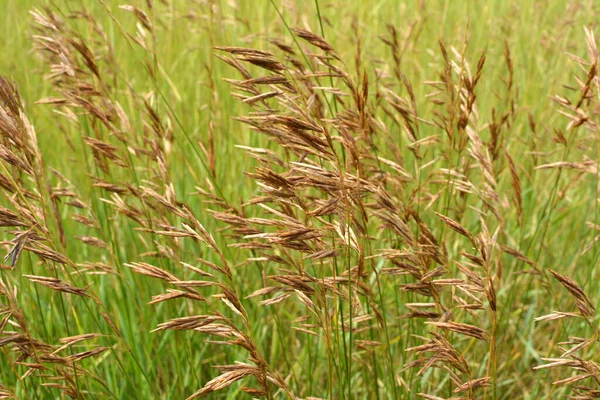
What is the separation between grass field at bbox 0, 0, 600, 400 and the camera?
1.25 meters

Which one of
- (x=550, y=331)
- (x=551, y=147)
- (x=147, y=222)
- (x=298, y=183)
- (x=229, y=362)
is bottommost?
(x=550, y=331)

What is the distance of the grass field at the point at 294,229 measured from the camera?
4.10ft

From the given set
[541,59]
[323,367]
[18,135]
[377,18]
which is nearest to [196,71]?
[377,18]

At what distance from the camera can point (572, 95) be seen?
12.8 feet

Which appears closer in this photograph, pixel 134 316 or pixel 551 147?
pixel 134 316

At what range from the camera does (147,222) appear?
1.81 metres

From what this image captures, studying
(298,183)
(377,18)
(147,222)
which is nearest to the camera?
(298,183)

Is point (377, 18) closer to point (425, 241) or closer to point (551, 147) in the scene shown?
point (551, 147)

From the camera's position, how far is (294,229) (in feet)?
3.94

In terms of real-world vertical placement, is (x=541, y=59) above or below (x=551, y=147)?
above

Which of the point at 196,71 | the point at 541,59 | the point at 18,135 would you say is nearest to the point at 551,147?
the point at 541,59

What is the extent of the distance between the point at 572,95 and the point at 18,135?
348cm

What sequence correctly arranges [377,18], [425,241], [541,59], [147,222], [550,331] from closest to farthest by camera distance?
[425,241]
[147,222]
[550,331]
[541,59]
[377,18]

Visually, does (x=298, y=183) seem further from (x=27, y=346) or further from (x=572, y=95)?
(x=572, y=95)
